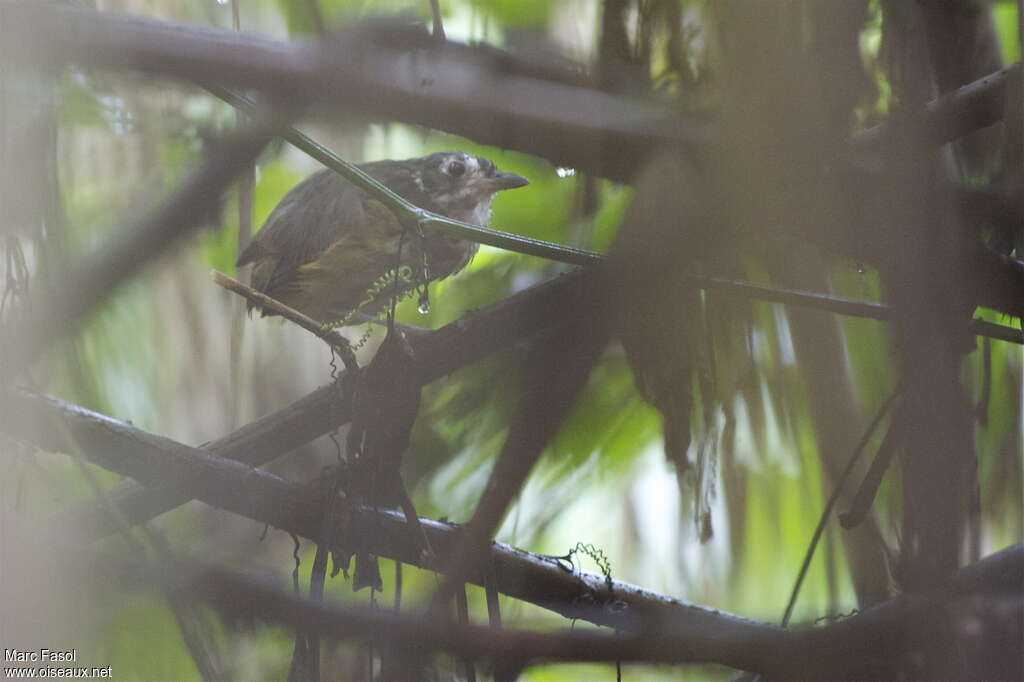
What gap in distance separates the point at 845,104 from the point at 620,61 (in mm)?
196

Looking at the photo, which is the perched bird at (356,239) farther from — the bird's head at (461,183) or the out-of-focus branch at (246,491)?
the out-of-focus branch at (246,491)

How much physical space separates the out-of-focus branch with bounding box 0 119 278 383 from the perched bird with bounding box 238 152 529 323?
0.05 meters

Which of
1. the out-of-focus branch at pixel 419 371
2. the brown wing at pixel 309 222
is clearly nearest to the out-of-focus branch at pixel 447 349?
the out-of-focus branch at pixel 419 371

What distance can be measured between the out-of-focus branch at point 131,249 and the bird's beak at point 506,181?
0.18m

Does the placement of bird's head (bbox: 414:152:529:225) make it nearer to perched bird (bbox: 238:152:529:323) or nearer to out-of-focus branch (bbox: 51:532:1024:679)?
perched bird (bbox: 238:152:529:323)

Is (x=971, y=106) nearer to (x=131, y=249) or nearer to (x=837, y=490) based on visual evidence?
(x=837, y=490)

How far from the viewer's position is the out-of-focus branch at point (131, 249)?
0.68m

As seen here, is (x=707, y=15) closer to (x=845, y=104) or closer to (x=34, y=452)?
(x=845, y=104)

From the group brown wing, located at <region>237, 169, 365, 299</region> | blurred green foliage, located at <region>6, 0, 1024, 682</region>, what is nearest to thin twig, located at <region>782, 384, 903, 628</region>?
blurred green foliage, located at <region>6, 0, 1024, 682</region>

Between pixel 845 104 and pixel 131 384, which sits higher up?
pixel 845 104

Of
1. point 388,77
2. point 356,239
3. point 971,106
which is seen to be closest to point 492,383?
point 356,239

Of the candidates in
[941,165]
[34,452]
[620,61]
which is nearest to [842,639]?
[941,165]

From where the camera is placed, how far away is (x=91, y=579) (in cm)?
62

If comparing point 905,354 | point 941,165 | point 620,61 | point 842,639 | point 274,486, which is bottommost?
point 842,639
